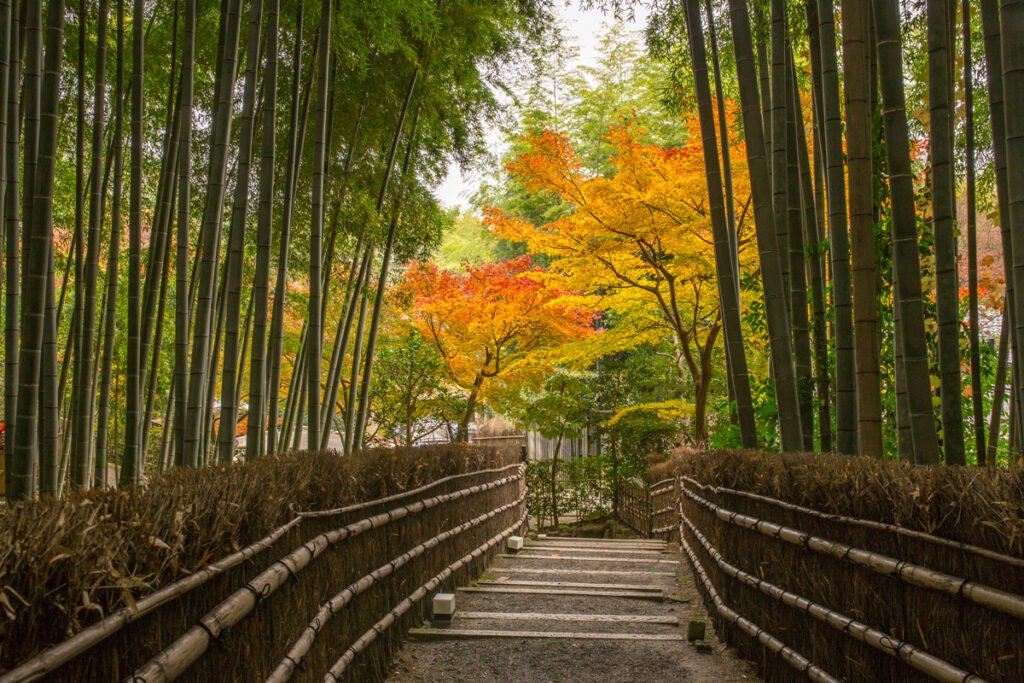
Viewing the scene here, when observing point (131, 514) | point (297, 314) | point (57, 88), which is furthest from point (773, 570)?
point (297, 314)

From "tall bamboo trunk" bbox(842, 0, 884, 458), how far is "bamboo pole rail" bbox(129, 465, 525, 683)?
5.96 ft

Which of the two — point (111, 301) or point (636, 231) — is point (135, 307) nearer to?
point (111, 301)

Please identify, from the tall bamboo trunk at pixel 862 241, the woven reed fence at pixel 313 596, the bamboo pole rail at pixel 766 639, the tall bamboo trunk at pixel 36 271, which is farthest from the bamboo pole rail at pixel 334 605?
the tall bamboo trunk at pixel 862 241

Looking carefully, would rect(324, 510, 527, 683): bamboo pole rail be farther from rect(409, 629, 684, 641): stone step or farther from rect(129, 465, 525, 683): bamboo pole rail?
rect(129, 465, 525, 683): bamboo pole rail

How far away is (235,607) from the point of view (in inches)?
68.0

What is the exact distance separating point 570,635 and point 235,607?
2069 mm

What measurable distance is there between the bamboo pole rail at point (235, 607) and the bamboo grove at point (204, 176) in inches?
31.2

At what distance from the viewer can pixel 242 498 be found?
191cm

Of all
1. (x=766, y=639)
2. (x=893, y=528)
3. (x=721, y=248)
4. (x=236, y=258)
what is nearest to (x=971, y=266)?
(x=721, y=248)

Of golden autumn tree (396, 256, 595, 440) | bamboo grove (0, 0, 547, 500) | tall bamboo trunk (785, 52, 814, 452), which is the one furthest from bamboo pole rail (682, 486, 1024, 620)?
golden autumn tree (396, 256, 595, 440)

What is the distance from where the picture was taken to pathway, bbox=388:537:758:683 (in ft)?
10.1

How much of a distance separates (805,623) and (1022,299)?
1135mm

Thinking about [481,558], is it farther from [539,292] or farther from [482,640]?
[539,292]

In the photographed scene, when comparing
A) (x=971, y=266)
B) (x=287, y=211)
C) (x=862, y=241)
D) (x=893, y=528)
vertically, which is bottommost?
(x=893, y=528)
